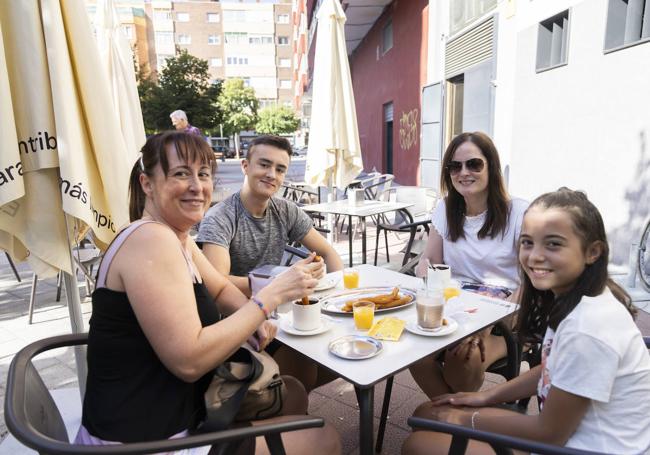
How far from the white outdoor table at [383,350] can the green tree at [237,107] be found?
4258cm

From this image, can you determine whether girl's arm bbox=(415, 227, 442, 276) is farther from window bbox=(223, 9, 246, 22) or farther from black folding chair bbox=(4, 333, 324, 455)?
window bbox=(223, 9, 246, 22)

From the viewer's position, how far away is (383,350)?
1.47 m

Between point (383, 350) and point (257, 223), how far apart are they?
1299 millimetres

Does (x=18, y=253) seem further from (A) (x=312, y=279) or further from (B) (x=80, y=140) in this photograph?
(A) (x=312, y=279)

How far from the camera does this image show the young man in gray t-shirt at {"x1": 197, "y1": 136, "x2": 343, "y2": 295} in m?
2.38

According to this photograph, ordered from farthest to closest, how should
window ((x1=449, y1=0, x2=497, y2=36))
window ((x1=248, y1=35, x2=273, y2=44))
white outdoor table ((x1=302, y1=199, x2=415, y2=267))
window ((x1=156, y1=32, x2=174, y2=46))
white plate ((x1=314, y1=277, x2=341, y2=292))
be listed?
window ((x1=248, y1=35, x2=273, y2=44))
window ((x1=156, y1=32, x2=174, y2=46))
window ((x1=449, y1=0, x2=497, y2=36))
white outdoor table ((x1=302, y1=199, x2=415, y2=267))
white plate ((x1=314, y1=277, x2=341, y2=292))

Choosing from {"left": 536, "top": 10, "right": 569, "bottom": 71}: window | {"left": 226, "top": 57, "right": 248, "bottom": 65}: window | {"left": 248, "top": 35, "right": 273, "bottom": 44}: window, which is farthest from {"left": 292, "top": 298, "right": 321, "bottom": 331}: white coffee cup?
{"left": 248, "top": 35, "right": 273, "bottom": 44}: window

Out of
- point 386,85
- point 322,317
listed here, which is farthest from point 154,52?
point 322,317

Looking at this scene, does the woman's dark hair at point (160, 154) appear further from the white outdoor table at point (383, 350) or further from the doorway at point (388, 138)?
the doorway at point (388, 138)

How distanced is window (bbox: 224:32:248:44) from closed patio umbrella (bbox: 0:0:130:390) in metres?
63.8

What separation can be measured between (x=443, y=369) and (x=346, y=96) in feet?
12.4

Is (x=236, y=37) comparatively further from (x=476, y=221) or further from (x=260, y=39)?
(x=476, y=221)

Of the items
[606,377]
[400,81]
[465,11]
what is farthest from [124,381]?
[400,81]

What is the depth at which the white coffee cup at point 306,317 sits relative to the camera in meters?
1.63
